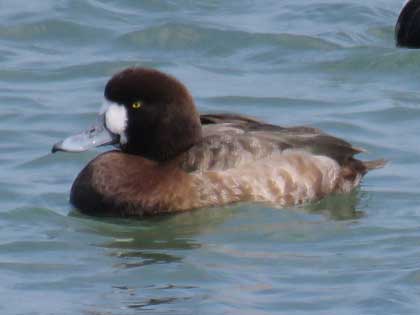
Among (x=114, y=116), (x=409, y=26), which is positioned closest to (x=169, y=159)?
(x=114, y=116)

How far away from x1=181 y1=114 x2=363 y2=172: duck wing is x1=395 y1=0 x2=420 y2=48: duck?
418 centimetres

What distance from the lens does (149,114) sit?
9.34 m

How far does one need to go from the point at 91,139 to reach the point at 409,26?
5.20 meters

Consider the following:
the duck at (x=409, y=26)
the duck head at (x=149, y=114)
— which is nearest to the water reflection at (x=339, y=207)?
the duck head at (x=149, y=114)

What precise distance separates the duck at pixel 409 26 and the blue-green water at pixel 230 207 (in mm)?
311

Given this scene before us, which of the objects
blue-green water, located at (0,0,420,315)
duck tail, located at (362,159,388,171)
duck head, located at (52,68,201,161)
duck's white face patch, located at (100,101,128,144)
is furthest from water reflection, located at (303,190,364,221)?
duck's white face patch, located at (100,101,128,144)

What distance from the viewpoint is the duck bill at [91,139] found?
9.30 metres

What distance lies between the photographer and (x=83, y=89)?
12.7m

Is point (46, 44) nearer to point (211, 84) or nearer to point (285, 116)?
point (211, 84)

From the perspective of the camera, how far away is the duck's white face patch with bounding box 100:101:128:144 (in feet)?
30.5

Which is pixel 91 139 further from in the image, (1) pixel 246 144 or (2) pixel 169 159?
(1) pixel 246 144

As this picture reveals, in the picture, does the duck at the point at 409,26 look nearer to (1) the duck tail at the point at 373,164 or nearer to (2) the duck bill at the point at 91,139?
(1) the duck tail at the point at 373,164

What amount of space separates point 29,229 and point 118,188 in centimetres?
58

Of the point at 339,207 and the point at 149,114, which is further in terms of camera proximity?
the point at 339,207
